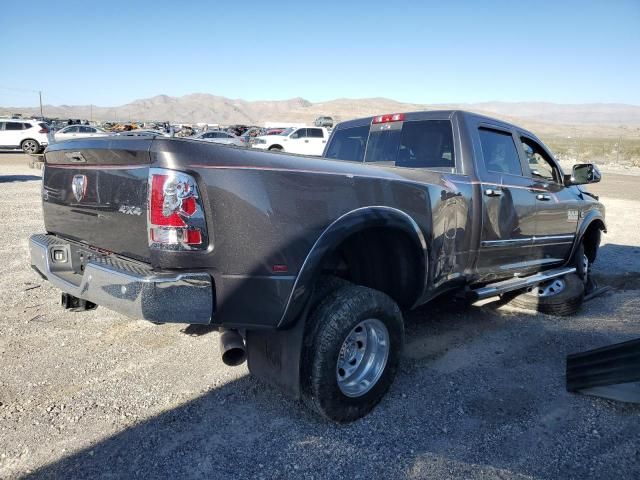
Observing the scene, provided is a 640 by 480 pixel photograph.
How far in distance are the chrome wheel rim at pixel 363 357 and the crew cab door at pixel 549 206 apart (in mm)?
2310

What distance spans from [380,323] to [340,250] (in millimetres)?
555

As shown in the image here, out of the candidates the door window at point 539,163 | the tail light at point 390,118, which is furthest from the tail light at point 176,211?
the door window at point 539,163

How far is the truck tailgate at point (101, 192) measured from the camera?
99.0 inches

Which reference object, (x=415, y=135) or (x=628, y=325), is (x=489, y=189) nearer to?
(x=415, y=135)

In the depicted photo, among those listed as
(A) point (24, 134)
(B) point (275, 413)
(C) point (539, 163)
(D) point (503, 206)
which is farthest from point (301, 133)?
(B) point (275, 413)

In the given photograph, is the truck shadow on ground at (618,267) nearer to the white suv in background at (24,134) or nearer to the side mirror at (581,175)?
the side mirror at (581,175)

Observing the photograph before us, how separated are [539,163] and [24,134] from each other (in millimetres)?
27861

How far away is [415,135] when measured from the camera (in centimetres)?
430

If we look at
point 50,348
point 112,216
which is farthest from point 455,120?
point 50,348

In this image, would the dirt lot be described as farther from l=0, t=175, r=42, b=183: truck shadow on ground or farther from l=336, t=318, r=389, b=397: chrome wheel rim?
l=0, t=175, r=42, b=183: truck shadow on ground

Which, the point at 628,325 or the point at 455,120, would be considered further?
the point at 628,325

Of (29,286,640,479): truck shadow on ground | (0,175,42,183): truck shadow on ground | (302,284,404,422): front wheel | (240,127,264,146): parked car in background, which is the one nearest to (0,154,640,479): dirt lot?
(29,286,640,479): truck shadow on ground

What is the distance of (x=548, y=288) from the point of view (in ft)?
17.2

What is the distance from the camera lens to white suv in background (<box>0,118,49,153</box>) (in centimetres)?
2594
